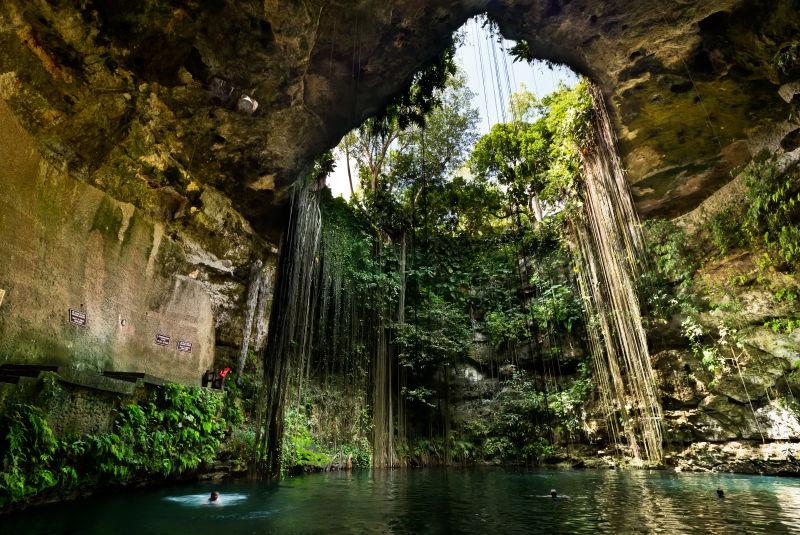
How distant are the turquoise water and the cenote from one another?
0.17 feet

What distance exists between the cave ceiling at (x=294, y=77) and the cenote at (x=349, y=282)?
0.04 m

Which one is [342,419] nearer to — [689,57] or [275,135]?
[275,135]

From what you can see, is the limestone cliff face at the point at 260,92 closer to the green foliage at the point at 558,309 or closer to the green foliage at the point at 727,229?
the green foliage at the point at 727,229

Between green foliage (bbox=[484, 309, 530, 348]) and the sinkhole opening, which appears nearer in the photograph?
the sinkhole opening

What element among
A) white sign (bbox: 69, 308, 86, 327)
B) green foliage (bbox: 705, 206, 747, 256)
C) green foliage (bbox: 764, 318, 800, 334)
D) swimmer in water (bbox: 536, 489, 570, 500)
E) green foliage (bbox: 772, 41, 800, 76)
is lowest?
swimmer in water (bbox: 536, 489, 570, 500)

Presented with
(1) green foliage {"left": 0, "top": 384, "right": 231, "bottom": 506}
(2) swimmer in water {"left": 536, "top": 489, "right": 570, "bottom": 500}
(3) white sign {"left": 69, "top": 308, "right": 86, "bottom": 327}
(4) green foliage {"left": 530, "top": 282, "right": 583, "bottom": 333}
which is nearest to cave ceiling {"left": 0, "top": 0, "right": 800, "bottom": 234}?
(3) white sign {"left": 69, "top": 308, "right": 86, "bottom": 327}

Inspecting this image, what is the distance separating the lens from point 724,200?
26.0 ft

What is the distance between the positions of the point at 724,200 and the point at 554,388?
577cm

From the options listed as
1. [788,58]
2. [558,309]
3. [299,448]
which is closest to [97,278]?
[299,448]

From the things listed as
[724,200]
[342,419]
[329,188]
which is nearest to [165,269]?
[329,188]

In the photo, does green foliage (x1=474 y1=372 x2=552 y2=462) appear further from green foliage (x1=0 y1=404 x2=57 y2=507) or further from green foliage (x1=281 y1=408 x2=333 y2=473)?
green foliage (x1=0 y1=404 x2=57 y2=507)

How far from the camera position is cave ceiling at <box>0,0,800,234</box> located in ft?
16.6

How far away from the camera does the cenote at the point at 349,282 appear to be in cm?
429

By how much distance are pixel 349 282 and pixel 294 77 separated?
521cm
